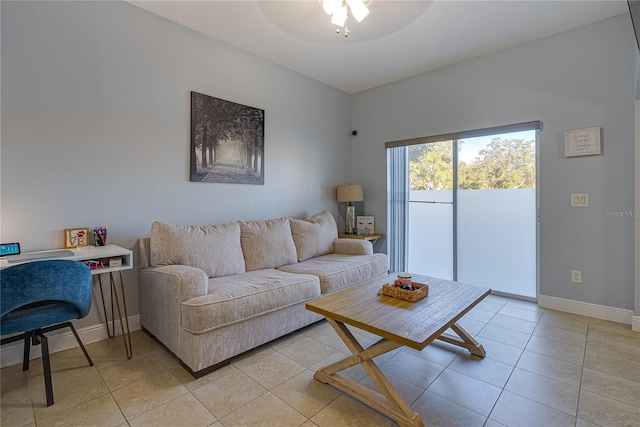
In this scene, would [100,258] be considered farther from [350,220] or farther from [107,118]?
[350,220]

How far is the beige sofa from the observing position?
1.86m

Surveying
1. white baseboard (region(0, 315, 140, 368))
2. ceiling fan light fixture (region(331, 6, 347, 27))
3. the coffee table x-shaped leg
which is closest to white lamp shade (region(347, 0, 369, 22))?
ceiling fan light fixture (region(331, 6, 347, 27))

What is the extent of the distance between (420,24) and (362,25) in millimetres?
531

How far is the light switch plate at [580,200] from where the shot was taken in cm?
278

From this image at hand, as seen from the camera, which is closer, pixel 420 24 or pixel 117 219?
pixel 117 219

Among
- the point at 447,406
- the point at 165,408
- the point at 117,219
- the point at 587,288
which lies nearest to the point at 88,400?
the point at 165,408

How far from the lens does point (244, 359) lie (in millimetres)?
2053

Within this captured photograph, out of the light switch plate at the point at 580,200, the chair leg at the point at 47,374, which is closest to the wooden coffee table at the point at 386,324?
the chair leg at the point at 47,374

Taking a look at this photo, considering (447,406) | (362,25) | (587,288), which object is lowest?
(447,406)

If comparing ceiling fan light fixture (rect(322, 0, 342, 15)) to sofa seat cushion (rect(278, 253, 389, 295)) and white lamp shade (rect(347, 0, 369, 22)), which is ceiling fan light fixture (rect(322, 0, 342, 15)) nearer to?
white lamp shade (rect(347, 0, 369, 22))

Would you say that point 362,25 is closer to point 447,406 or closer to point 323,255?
point 323,255

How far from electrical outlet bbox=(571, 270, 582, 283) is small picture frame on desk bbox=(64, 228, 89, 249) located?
425 centimetres

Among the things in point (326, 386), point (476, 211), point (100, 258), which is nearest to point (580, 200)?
point (476, 211)

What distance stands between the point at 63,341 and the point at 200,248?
1133 millimetres
